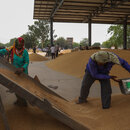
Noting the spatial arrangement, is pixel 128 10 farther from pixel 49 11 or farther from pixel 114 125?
pixel 114 125

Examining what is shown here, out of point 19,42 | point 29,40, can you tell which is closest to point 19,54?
point 19,42

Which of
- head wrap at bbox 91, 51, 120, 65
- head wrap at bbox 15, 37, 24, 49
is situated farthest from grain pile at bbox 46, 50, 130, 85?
head wrap at bbox 15, 37, 24, 49

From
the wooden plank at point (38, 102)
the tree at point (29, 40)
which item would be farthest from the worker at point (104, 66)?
the tree at point (29, 40)

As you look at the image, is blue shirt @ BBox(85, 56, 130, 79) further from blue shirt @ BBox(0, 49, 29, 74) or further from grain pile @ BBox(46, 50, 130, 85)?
grain pile @ BBox(46, 50, 130, 85)

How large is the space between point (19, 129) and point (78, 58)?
5.94 meters

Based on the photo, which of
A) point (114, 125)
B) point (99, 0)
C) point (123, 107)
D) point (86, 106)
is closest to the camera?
point (114, 125)

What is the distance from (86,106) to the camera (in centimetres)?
304

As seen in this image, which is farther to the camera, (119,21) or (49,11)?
(119,21)

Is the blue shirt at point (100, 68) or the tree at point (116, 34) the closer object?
the blue shirt at point (100, 68)

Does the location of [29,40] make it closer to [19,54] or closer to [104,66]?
[19,54]

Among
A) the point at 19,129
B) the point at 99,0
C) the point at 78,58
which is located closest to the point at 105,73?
the point at 19,129

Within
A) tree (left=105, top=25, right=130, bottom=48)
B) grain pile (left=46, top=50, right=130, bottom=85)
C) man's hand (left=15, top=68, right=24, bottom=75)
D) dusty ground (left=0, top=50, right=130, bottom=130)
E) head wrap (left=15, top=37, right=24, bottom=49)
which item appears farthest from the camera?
tree (left=105, top=25, right=130, bottom=48)

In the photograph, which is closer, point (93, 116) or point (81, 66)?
point (93, 116)

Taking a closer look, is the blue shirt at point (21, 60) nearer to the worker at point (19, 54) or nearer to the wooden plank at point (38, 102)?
the worker at point (19, 54)
